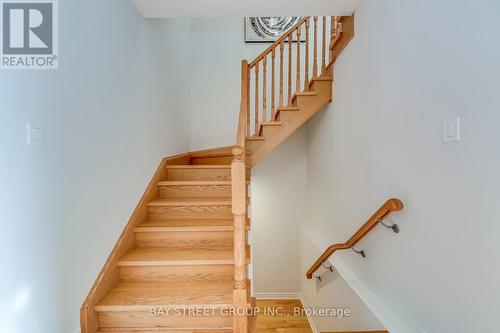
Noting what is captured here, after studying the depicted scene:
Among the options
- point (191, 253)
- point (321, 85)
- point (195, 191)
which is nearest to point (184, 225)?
point (191, 253)

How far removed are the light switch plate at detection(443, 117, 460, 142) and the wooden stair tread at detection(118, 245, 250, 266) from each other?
1401 millimetres

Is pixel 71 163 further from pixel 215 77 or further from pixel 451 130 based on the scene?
pixel 215 77

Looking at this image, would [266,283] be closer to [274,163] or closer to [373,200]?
[274,163]

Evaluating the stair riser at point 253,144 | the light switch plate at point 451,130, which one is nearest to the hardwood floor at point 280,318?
Answer: the stair riser at point 253,144

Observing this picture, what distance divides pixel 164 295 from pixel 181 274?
0.73 feet

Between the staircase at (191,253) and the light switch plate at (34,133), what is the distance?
0.95 meters

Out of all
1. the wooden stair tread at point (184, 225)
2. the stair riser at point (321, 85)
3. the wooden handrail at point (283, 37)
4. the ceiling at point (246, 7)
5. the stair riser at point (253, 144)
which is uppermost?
the wooden handrail at point (283, 37)

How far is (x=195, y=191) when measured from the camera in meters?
2.85

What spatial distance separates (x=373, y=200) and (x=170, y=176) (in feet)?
7.12

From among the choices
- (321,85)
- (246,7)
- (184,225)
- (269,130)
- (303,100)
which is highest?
(246,7)

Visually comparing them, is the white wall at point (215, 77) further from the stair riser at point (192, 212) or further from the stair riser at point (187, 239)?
the stair riser at point (187, 239)

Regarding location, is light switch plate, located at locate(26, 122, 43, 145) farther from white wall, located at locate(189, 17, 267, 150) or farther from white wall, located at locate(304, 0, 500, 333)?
white wall, located at locate(189, 17, 267, 150)

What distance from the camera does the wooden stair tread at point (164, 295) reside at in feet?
5.64

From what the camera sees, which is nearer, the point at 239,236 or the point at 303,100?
the point at 239,236
